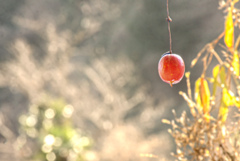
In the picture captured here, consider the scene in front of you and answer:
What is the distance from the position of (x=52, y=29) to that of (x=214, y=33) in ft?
4.86

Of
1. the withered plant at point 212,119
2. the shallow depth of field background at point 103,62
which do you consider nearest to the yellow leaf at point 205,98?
the withered plant at point 212,119

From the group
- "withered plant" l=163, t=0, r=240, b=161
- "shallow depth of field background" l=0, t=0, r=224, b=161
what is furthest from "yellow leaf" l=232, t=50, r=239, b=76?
"shallow depth of field background" l=0, t=0, r=224, b=161

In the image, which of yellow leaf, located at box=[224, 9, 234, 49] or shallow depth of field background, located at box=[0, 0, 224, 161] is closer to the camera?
yellow leaf, located at box=[224, 9, 234, 49]

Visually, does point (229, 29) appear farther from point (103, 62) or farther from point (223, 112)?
point (103, 62)

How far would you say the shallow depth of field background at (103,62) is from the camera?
2932 mm

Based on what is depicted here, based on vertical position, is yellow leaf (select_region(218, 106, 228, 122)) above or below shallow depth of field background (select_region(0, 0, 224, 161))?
below

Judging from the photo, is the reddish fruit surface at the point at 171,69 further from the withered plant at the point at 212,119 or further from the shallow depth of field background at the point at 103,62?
the shallow depth of field background at the point at 103,62

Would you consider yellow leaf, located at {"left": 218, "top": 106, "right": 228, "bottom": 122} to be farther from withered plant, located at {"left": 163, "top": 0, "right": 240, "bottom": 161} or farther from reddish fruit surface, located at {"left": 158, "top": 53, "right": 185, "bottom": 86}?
reddish fruit surface, located at {"left": 158, "top": 53, "right": 185, "bottom": 86}

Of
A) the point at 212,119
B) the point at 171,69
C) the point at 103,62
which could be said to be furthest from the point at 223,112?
the point at 103,62

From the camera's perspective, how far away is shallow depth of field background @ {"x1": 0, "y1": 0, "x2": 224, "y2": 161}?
2.93m

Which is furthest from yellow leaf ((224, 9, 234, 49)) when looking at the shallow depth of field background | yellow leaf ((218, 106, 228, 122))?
the shallow depth of field background

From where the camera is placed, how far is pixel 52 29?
2.96m

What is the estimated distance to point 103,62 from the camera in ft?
10.3

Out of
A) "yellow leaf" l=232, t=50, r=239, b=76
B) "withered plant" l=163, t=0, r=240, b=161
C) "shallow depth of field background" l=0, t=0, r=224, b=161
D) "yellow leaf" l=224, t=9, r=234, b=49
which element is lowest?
"withered plant" l=163, t=0, r=240, b=161
